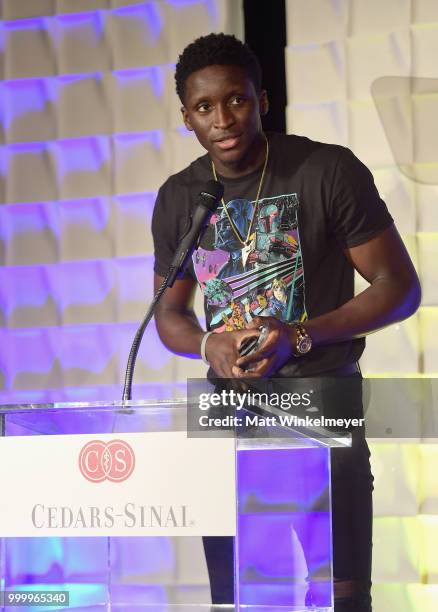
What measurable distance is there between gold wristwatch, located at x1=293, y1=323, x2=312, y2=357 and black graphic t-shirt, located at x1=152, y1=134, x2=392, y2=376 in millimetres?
102

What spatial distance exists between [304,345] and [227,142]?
601 mm

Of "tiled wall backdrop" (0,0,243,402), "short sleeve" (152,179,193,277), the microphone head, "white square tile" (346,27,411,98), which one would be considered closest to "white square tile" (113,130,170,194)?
"tiled wall backdrop" (0,0,243,402)

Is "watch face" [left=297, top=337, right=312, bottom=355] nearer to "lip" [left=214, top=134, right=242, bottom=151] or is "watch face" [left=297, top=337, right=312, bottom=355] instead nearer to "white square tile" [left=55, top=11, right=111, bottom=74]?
"lip" [left=214, top=134, right=242, bottom=151]

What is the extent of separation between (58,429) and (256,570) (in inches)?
18.5

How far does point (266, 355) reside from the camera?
197 centimetres

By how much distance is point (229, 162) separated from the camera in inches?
91.8

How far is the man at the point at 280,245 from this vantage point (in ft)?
6.97

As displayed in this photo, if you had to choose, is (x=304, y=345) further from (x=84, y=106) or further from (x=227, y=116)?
(x=84, y=106)

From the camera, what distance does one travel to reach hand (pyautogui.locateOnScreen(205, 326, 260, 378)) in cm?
196

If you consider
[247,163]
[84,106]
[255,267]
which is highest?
[84,106]

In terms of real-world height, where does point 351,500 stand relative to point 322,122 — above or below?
below

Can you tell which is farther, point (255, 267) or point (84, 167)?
point (84, 167)

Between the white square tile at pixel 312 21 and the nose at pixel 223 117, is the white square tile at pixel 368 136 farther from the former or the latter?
the nose at pixel 223 117

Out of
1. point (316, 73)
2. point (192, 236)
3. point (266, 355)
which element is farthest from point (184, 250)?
point (316, 73)
